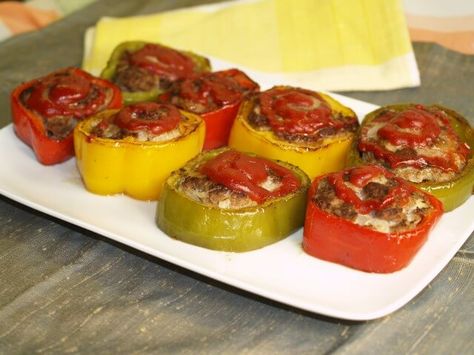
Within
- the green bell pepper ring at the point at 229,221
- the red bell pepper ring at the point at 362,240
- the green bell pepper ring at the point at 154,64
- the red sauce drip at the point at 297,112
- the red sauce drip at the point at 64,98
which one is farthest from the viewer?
the green bell pepper ring at the point at 154,64

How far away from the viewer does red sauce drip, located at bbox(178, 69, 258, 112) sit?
3252mm

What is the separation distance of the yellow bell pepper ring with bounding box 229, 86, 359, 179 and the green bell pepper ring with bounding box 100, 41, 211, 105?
1.37 ft

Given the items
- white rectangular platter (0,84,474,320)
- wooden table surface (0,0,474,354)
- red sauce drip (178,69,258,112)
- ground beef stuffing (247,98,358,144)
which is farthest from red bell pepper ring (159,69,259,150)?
wooden table surface (0,0,474,354)

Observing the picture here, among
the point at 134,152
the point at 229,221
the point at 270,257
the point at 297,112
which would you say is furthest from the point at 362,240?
the point at 134,152

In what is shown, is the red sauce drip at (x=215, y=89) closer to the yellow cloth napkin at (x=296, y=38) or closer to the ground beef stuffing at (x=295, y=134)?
the ground beef stuffing at (x=295, y=134)

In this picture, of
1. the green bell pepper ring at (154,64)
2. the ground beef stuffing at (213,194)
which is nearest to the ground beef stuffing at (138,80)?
the green bell pepper ring at (154,64)

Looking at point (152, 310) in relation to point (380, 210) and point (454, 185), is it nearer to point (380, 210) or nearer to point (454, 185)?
point (380, 210)

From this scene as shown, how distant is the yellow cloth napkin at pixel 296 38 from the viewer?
13.0 ft

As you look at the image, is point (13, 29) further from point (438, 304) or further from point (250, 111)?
point (438, 304)

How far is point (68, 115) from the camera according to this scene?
124 inches

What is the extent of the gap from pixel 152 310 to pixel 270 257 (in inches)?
14.9

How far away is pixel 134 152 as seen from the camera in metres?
2.90

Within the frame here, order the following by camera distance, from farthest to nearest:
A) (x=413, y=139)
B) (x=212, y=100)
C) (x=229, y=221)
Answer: (x=212, y=100) < (x=413, y=139) < (x=229, y=221)

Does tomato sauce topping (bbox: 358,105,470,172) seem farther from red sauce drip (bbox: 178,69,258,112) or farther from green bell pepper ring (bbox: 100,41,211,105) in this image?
green bell pepper ring (bbox: 100,41,211,105)
